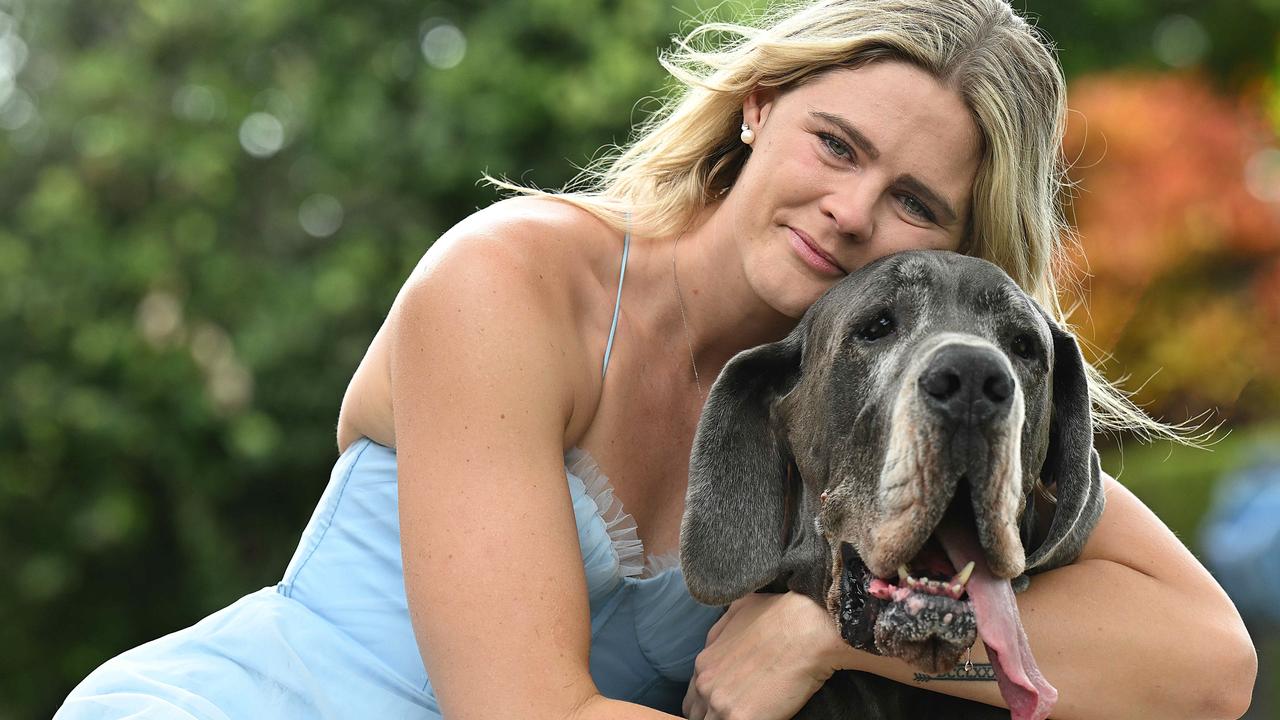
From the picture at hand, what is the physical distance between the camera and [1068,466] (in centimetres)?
303

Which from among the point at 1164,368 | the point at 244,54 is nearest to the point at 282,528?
the point at 244,54

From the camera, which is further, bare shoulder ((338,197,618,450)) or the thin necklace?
the thin necklace

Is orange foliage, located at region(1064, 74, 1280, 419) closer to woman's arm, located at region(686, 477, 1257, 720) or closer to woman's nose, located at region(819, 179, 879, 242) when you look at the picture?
woman's arm, located at region(686, 477, 1257, 720)

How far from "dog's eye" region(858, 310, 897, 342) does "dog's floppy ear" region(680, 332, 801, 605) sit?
31cm

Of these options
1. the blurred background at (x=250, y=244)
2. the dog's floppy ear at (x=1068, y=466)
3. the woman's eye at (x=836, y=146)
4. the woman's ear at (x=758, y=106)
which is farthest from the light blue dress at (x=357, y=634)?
the blurred background at (x=250, y=244)

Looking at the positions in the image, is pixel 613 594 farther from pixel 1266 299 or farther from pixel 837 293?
pixel 1266 299

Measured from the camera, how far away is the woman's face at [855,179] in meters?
3.16

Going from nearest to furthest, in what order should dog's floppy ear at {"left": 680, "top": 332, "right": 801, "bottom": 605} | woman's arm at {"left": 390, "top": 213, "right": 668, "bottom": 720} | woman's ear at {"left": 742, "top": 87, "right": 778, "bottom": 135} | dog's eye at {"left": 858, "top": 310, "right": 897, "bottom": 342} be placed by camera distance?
woman's arm at {"left": 390, "top": 213, "right": 668, "bottom": 720}
dog's eye at {"left": 858, "top": 310, "right": 897, "bottom": 342}
dog's floppy ear at {"left": 680, "top": 332, "right": 801, "bottom": 605}
woman's ear at {"left": 742, "top": 87, "right": 778, "bottom": 135}

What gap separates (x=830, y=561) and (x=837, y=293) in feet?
2.01

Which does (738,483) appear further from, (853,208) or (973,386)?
(973,386)

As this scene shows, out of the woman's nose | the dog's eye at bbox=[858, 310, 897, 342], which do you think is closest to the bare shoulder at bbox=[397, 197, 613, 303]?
the woman's nose

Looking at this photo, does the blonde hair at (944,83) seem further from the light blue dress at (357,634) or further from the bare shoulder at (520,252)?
the light blue dress at (357,634)

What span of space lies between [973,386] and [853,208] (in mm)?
780

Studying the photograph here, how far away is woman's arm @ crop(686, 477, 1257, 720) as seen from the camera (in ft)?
9.73
